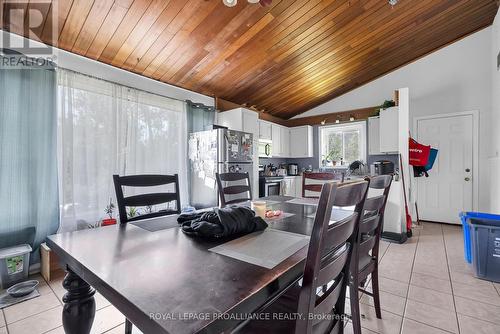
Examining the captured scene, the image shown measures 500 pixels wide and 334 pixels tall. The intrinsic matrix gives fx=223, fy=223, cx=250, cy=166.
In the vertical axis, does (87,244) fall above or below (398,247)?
above

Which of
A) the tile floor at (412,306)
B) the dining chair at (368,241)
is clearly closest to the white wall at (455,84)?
the tile floor at (412,306)

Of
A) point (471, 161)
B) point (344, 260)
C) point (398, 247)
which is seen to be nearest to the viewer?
point (344, 260)

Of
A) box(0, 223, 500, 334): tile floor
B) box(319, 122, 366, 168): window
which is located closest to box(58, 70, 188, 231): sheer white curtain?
box(0, 223, 500, 334): tile floor

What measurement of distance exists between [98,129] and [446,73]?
5832 millimetres

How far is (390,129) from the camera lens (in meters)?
3.68

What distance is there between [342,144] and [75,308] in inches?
207

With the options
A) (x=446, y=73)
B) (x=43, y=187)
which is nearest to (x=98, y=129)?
(x=43, y=187)

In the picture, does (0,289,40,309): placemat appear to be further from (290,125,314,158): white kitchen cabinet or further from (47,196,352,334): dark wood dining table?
(290,125,314,158): white kitchen cabinet

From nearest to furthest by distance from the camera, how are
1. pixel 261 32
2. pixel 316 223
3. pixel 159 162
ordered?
pixel 316 223
pixel 261 32
pixel 159 162

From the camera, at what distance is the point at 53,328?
1.54 meters

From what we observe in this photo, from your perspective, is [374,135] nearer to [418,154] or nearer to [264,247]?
[418,154]

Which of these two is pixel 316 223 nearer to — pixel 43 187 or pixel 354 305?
pixel 354 305
